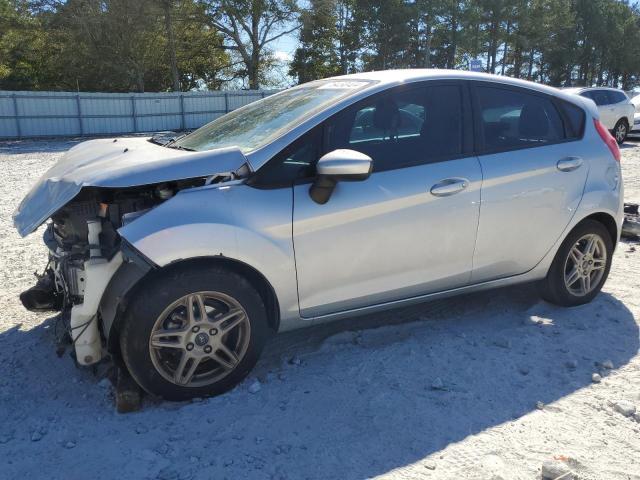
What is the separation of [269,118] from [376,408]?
76.8 inches

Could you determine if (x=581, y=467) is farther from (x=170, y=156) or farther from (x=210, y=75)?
(x=210, y=75)

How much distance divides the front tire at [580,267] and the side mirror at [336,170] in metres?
1.89

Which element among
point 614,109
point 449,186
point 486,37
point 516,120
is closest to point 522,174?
point 516,120

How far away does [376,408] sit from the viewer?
318cm

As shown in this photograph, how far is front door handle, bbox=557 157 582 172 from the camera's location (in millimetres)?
4133

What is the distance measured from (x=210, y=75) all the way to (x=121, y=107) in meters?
16.1

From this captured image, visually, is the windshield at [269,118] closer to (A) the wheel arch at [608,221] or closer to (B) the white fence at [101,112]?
(A) the wheel arch at [608,221]

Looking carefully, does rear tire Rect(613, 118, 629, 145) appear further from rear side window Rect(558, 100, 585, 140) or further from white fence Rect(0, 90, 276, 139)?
white fence Rect(0, 90, 276, 139)

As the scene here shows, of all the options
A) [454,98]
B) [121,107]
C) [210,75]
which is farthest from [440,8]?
[454,98]

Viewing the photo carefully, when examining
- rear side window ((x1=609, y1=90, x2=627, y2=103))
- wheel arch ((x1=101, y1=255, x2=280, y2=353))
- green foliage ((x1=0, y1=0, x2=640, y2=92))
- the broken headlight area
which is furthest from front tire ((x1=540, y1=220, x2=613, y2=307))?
green foliage ((x1=0, y1=0, x2=640, y2=92))

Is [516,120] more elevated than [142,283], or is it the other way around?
[516,120]

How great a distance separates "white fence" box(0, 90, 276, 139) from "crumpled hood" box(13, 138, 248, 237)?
21931mm

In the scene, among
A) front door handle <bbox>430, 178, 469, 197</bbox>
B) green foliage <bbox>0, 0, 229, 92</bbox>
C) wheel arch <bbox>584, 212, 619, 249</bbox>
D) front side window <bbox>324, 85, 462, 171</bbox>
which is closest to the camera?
front side window <bbox>324, 85, 462, 171</bbox>

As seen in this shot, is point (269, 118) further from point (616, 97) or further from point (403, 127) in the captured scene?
point (616, 97)
